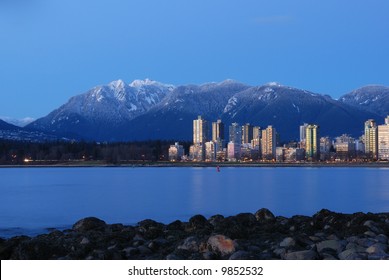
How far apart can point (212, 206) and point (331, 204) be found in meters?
9.46

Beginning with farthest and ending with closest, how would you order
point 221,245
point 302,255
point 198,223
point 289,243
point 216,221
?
point 216,221 → point 198,223 → point 289,243 → point 221,245 → point 302,255

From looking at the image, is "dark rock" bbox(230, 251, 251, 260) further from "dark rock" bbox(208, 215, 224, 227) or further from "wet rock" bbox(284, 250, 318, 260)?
"dark rock" bbox(208, 215, 224, 227)

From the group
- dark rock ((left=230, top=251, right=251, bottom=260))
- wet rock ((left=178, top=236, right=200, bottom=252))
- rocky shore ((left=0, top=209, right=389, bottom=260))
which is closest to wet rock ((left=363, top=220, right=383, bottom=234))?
rocky shore ((left=0, top=209, right=389, bottom=260))

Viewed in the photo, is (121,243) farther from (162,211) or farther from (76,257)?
(162,211)

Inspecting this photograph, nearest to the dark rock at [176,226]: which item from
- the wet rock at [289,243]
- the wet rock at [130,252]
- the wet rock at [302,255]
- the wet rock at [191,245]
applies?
the wet rock at [130,252]

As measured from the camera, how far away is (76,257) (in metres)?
14.9

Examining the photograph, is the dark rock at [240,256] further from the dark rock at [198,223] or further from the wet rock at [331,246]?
the dark rock at [198,223]

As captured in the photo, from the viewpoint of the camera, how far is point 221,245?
48.3 feet

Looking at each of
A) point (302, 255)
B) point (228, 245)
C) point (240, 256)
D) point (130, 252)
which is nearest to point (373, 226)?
point (228, 245)

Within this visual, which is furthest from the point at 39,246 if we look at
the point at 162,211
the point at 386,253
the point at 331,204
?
the point at 331,204

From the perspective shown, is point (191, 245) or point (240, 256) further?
point (191, 245)

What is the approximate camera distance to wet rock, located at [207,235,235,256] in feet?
47.8

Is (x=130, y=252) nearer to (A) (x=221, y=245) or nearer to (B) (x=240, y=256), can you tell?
(A) (x=221, y=245)

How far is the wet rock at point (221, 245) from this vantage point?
14.6 m
